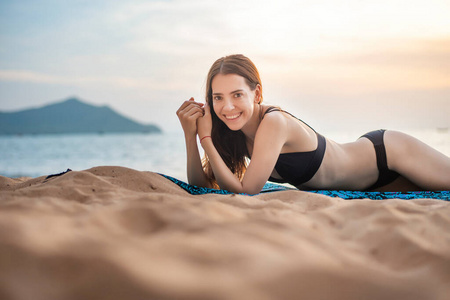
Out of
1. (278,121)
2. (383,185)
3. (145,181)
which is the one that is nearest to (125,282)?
(145,181)

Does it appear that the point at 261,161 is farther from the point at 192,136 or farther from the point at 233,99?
the point at 192,136

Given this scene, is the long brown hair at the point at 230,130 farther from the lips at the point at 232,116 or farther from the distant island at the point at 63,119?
the distant island at the point at 63,119

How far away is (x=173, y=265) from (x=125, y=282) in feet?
0.37

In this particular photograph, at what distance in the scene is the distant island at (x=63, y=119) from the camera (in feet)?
146

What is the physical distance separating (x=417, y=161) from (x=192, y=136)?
192cm

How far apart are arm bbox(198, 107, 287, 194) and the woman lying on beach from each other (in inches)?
0.4

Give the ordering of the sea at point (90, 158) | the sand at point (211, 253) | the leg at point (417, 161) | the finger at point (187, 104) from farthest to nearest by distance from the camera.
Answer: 1. the sea at point (90, 158)
2. the finger at point (187, 104)
3. the leg at point (417, 161)
4. the sand at point (211, 253)

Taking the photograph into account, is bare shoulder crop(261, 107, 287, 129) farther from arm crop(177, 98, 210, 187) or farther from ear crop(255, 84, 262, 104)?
arm crop(177, 98, 210, 187)

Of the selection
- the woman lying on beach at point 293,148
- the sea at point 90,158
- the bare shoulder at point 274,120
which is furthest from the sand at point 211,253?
the sea at point 90,158

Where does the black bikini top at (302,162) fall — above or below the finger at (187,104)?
below

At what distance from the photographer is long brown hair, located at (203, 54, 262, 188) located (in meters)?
2.98

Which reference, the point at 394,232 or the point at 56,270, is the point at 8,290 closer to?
the point at 56,270

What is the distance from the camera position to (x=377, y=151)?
10.4 ft

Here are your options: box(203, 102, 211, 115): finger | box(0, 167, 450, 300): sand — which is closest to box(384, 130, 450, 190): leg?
box(203, 102, 211, 115): finger
